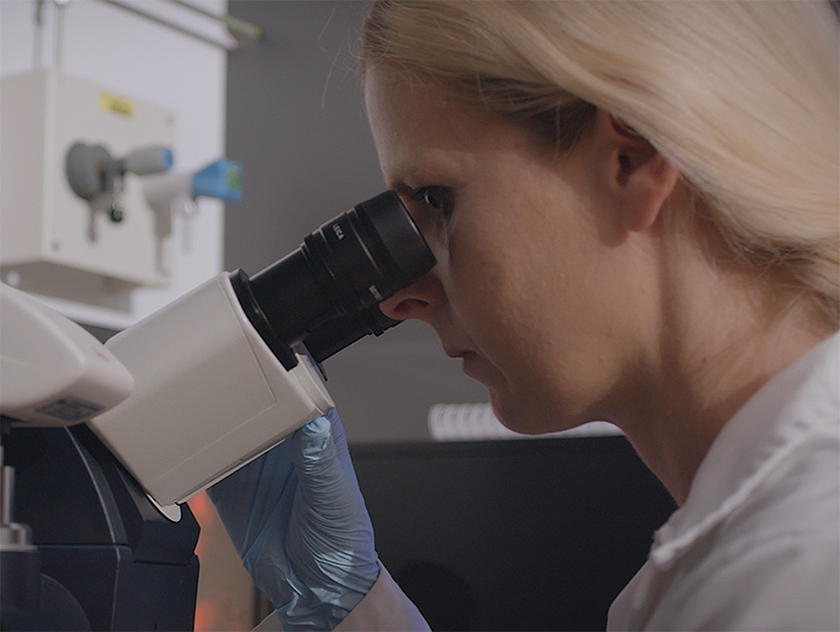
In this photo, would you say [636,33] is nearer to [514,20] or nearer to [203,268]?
[514,20]

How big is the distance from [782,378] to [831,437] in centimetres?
8

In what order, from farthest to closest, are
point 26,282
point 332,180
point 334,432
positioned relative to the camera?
point 332,180, point 26,282, point 334,432

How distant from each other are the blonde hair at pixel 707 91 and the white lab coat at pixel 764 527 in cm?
11

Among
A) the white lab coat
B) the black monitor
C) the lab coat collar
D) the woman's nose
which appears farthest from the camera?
the black monitor

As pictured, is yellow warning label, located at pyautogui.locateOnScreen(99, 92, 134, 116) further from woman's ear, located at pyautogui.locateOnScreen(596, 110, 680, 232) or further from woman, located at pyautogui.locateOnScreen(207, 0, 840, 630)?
woman's ear, located at pyautogui.locateOnScreen(596, 110, 680, 232)

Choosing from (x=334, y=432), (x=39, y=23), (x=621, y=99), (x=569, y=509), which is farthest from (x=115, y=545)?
(x=39, y=23)

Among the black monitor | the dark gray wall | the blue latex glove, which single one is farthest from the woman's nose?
the dark gray wall

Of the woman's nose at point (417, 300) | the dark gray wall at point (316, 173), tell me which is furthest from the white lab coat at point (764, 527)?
the dark gray wall at point (316, 173)

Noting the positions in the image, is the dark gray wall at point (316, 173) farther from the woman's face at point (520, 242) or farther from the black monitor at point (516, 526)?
the woman's face at point (520, 242)

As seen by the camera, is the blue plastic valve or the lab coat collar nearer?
the lab coat collar

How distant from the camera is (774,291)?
0.77 metres

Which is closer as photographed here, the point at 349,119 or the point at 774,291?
the point at 774,291

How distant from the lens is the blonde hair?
2.35 feet

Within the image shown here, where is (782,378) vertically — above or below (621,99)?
below
